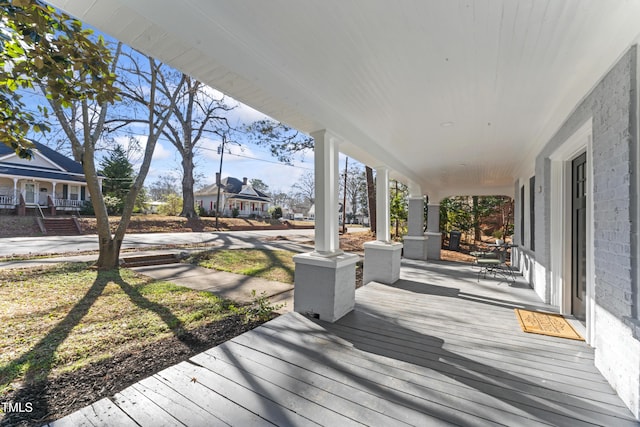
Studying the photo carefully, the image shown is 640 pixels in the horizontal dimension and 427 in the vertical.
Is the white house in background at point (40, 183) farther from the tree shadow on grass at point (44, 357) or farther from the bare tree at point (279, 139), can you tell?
the tree shadow on grass at point (44, 357)

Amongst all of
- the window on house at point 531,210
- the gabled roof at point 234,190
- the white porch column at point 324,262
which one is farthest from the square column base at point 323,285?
the gabled roof at point 234,190

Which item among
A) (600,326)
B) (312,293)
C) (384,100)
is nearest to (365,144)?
(384,100)

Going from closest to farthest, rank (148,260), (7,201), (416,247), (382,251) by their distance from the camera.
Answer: (382,251) → (148,260) → (416,247) → (7,201)

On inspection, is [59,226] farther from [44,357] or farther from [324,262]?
[324,262]

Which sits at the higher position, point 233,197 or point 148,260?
point 233,197

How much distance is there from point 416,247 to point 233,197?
92.8 ft

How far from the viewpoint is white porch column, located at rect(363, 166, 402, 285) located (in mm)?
5410

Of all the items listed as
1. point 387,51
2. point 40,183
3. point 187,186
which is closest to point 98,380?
point 387,51

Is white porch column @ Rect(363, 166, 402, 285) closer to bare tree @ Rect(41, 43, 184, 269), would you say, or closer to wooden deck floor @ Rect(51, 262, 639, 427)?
wooden deck floor @ Rect(51, 262, 639, 427)

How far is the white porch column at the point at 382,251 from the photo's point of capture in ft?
17.7

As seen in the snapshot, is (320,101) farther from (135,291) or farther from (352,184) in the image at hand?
(352,184)

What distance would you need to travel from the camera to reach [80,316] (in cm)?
394

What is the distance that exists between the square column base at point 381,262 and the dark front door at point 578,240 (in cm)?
259

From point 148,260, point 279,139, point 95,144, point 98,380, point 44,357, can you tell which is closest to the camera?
point 98,380
